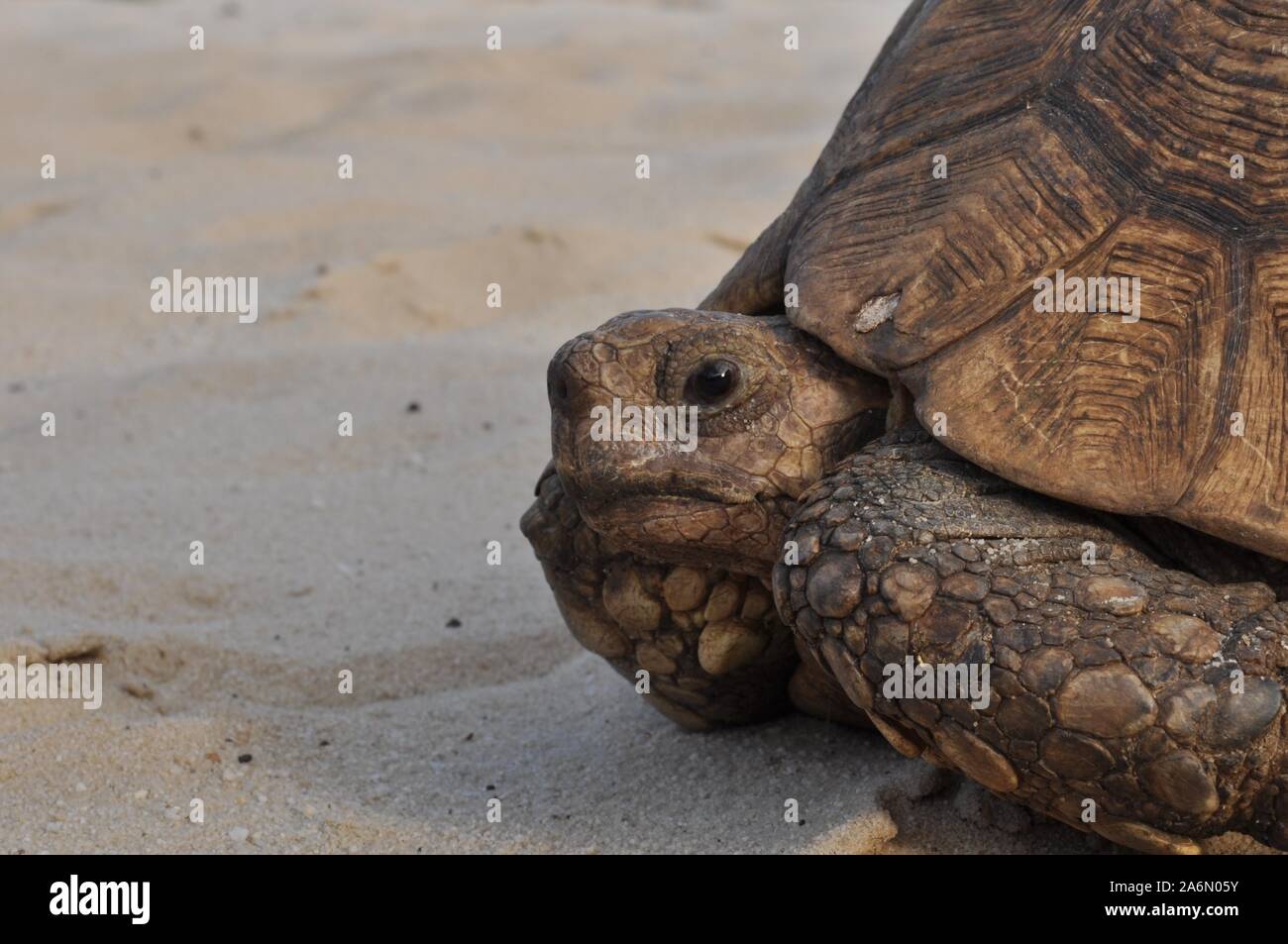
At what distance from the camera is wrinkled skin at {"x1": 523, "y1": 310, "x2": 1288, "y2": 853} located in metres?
2.20

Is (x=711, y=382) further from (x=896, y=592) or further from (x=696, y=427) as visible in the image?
(x=896, y=592)

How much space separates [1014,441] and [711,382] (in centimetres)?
52

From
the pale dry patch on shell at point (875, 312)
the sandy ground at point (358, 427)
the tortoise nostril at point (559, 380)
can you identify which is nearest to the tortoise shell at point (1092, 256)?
the pale dry patch on shell at point (875, 312)

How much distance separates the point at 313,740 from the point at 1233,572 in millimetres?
1736

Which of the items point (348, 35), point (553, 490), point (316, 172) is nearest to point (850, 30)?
point (348, 35)

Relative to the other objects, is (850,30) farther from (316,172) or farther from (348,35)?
(316,172)

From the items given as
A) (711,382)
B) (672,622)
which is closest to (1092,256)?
(711,382)

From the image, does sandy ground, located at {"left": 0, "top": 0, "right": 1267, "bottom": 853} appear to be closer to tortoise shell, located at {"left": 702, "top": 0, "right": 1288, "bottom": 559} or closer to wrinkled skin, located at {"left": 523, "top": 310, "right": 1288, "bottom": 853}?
wrinkled skin, located at {"left": 523, "top": 310, "right": 1288, "bottom": 853}

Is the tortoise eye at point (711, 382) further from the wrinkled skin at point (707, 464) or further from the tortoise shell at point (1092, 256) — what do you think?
the tortoise shell at point (1092, 256)

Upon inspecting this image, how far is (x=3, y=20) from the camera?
11.4 m

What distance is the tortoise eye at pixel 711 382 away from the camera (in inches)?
105

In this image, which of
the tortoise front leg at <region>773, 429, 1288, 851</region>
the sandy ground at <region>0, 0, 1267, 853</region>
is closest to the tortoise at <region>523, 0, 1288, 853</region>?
the tortoise front leg at <region>773, 429, 1288, 851</region>

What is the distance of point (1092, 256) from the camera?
2.50m

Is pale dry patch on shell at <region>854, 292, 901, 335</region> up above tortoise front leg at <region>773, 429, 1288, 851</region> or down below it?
above
